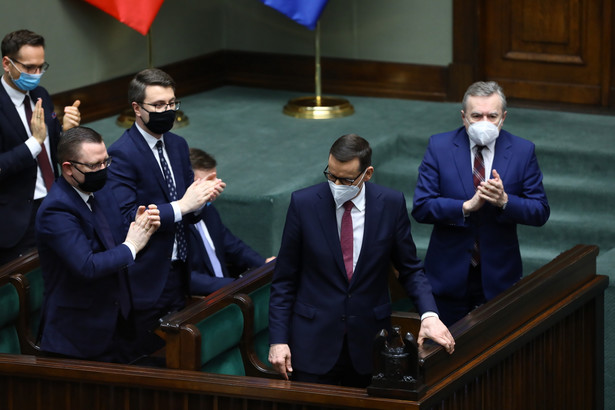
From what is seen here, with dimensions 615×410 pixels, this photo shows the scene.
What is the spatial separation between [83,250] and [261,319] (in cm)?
98

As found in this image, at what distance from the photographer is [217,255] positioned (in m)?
5.40

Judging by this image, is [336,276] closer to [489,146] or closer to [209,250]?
[489,146]

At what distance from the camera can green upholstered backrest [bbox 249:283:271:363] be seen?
478 centimetres

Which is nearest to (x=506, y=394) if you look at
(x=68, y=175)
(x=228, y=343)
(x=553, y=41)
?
(x=228, y=343)

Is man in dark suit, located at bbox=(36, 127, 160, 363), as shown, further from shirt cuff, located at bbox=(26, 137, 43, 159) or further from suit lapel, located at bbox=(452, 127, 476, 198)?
suit lapel, located at bbox=(452, 127, 476, 198)

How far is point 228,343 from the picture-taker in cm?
451

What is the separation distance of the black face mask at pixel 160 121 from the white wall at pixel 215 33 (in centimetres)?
256

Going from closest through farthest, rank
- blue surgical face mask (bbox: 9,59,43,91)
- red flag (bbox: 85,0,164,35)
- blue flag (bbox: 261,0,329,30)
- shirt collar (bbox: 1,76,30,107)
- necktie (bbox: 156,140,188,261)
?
necktie (bbox: 156,140,188,261), blue surgical face mask (bbox: 9,59,43,91), shirt collar (bbox: 1,76,30,107), red flag (bbox: 85,0,164,35), blue flag (bbox: 261,0,329,30)

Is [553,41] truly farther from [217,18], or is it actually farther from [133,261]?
[133,261]

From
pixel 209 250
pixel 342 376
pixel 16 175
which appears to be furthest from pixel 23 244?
pixel 342 376

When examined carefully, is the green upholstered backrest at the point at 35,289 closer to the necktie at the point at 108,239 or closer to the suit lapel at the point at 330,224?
the necktie at the point at 108,239

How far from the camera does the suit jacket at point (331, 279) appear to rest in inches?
157

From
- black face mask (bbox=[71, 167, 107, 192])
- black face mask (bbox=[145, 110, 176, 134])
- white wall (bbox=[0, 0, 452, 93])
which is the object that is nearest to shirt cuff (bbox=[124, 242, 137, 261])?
black face mask (bbox=[71, 167, 107, 192])

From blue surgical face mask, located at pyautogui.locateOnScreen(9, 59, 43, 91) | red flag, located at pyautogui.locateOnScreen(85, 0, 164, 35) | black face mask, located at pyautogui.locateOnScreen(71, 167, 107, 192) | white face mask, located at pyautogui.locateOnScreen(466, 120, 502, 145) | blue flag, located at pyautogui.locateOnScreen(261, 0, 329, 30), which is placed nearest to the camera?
black face mask, located at pyautogui.locateOnScreen(71, 167, 107, 192)
